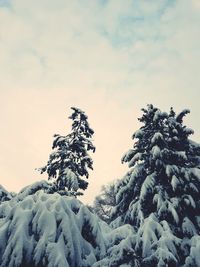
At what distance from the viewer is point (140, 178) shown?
49.5ft

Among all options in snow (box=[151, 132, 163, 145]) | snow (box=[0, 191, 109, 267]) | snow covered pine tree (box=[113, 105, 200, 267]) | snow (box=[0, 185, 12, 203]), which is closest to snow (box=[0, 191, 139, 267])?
snow (box=[0, 191, 109, 267])

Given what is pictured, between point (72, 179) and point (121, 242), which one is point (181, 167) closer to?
point (72, 179)

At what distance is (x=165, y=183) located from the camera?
1465 centimetres

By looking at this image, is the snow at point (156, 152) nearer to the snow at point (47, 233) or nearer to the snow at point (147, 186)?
the snow at point (147, 186)

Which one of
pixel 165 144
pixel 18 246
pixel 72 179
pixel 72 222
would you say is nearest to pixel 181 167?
pixel 165 144

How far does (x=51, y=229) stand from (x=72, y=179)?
363 inches

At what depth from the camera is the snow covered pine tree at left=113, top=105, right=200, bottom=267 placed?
12.6 meters

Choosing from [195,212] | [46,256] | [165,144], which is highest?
[165,144]

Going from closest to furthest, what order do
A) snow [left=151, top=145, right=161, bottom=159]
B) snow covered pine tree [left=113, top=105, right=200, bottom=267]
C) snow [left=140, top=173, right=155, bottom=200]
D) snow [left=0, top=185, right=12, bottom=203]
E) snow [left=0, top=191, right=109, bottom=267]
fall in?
snow [left=0, top=191, right=109, bottom=267] → snow [left=0, top=185, right=12, bottom=203] → snow covered pine tree [left=113, top=105, right=200, bottom=267] → snow [left=140, top=173, right=155, bottom=200] → snow [left=151, top=145, right=161, bottom=159]

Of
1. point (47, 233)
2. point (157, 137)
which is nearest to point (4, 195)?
point (47, 233)

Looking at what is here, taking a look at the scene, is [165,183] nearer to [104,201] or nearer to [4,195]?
[4,195]

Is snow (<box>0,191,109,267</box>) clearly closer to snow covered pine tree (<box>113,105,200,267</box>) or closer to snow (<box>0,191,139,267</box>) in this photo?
snow (<box>0,191,139,267</box>)

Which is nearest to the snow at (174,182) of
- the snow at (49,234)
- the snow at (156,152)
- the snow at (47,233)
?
the snow at (156,152)

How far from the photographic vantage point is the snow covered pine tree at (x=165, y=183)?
1260 cm
